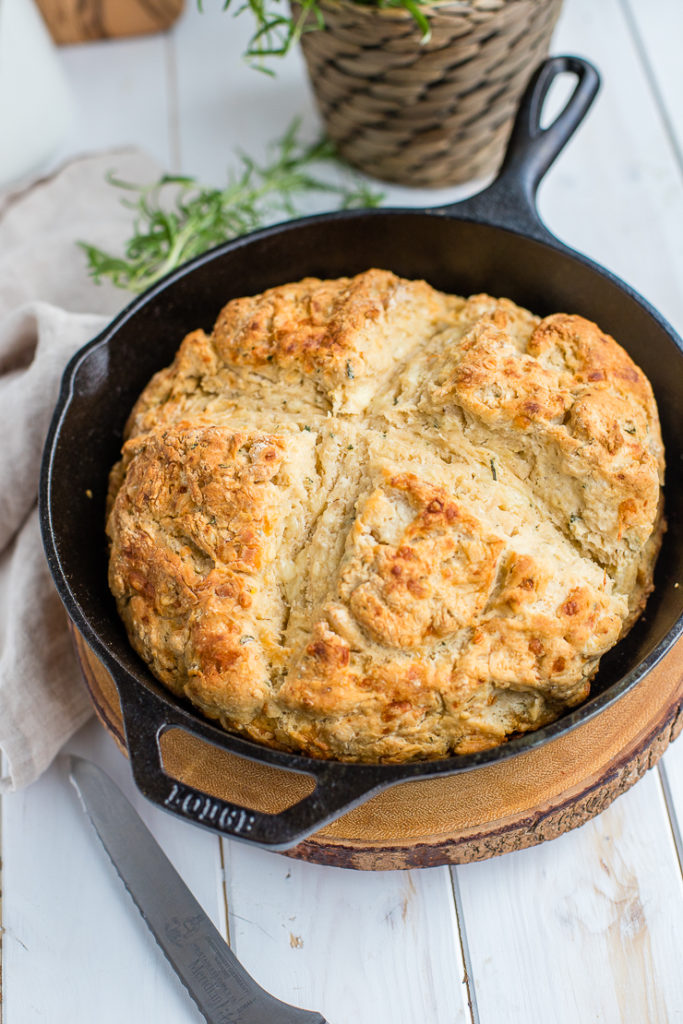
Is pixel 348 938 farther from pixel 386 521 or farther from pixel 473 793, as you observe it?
pixel 386 521

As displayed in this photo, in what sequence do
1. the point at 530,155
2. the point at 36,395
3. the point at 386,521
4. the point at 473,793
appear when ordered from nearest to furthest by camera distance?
the point at 386,521 < the point at 473,793 < the point at 530,155 < the point at 36,395

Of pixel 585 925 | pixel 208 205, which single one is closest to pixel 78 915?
pixel 585 925

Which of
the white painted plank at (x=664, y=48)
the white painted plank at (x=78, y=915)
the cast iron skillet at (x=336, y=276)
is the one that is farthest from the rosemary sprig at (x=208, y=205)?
the white painted plank at (x=78, y=915)

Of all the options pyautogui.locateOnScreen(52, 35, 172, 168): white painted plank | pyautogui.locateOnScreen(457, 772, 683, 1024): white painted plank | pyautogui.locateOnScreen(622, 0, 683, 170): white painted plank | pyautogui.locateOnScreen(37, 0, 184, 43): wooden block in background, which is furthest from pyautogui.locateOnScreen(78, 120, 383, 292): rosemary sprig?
pyautogui.locateOnScreen(457, 772, 683, 1024): white painted plank

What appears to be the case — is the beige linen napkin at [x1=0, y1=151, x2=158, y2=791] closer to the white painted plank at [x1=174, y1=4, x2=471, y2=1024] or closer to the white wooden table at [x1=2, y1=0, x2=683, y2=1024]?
the white wooden table at [x1=2, y1=0, x2=683, y2=1024]

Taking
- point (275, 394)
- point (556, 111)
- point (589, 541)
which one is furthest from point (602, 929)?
point (556, 111)

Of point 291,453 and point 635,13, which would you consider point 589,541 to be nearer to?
point 291,453

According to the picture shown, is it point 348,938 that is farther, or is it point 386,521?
point 348,938

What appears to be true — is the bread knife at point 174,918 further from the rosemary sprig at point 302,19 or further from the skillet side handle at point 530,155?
the rosemary sprig at point 302,19
